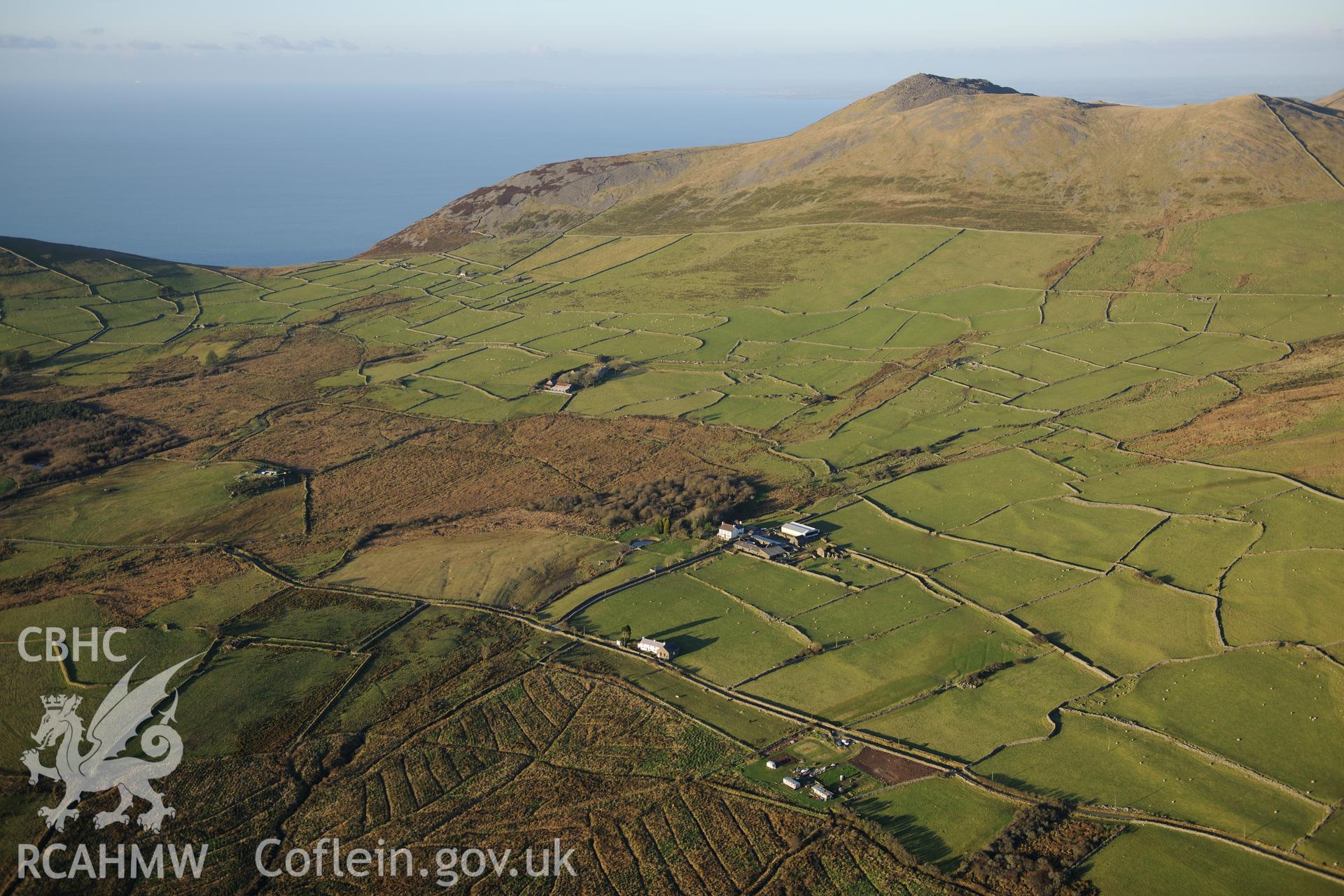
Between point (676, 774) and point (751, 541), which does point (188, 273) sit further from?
point (676, 774)

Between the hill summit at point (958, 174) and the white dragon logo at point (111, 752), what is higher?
the hill summit at point (958, 174)

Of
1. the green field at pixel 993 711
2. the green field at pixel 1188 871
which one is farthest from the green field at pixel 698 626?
the green field at pixel 1188 871

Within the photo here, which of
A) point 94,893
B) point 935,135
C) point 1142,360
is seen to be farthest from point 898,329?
point 94,893

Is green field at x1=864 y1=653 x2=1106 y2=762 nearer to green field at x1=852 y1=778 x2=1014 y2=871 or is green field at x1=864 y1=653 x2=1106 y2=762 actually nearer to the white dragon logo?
green field at x1=852 y1=778 x2=1014 y2=871

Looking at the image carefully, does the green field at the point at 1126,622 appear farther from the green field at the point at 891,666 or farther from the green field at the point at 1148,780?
the green field at the point at 1148,780

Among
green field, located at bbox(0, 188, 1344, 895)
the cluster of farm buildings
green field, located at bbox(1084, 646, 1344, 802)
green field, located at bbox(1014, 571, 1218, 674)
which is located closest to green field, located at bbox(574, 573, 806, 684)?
green field, located at bbox(0, 188, 1344, 895)
